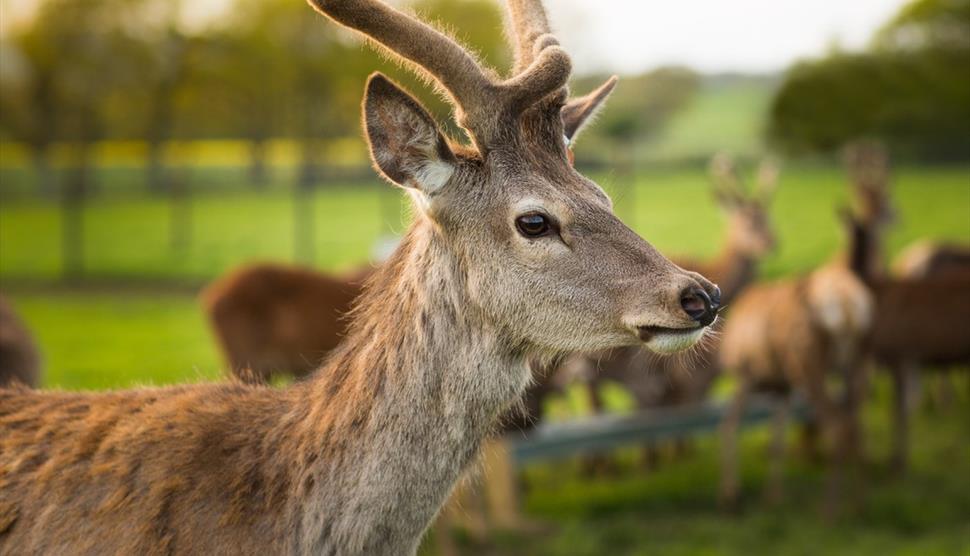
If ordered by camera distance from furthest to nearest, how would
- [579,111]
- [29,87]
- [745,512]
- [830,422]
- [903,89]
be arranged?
1. [903,89]
2. [29,87]
3. [745,512]
4. [830,422]
5. [579,111]

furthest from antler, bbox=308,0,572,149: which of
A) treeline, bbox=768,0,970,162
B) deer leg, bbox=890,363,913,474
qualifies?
treeline, bbox=768,0,970,162

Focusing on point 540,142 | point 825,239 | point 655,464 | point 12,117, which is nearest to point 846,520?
point 655,464

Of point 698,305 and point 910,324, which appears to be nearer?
point 698,305

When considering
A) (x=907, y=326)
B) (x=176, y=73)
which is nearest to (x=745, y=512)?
(x=907, y=326)

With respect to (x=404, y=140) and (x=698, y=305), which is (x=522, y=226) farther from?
(x=698, y=305)

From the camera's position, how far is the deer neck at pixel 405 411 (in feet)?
11.1

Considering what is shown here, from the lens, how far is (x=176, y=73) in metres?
21.8

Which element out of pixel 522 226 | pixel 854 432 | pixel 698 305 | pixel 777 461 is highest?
pixel 522 226

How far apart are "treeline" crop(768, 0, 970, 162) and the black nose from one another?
25.1 meters

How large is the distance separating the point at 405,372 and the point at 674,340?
875 mm

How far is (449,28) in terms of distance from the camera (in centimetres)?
399

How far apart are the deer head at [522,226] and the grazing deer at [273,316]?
22.0 feet

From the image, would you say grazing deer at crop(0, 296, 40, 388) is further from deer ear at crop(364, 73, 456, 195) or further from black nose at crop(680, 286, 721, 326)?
black nose at crop(680, 286, 721, 326)

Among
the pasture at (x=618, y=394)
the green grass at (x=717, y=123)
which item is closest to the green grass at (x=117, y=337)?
the pasture at (x=618, y=394)
